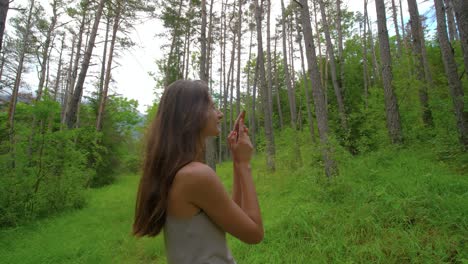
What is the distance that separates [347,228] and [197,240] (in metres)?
3.55

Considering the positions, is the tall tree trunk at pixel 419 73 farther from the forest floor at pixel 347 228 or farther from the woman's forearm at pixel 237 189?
the woman's forearm at pixel 237 189

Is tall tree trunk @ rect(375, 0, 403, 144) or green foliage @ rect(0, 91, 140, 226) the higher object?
tall tree trunk @ rect(375, 0, 403, 144)

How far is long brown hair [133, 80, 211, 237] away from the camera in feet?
3.34

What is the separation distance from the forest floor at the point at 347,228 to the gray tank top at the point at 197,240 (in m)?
2.87

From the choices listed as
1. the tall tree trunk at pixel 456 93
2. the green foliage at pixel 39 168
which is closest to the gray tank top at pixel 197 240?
the tall tree trunk at pixel 456 93

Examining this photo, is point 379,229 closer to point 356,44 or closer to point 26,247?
point 26,247

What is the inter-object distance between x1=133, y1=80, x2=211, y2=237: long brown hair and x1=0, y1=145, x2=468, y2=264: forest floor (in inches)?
117

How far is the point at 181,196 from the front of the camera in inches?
37.2

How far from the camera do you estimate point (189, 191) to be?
93 cm

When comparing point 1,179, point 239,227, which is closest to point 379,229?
point 239,227

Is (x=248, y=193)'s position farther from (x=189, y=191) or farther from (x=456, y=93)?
(x=456, y=93)

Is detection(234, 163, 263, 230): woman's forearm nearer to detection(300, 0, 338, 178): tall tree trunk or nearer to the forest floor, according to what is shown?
the forest floor

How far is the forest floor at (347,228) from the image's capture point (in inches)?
130

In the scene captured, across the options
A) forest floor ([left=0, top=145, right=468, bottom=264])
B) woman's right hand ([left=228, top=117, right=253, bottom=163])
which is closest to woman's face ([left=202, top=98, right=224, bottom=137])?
woman's right hand ([left=228, top=117, right=253, bottom=163])
